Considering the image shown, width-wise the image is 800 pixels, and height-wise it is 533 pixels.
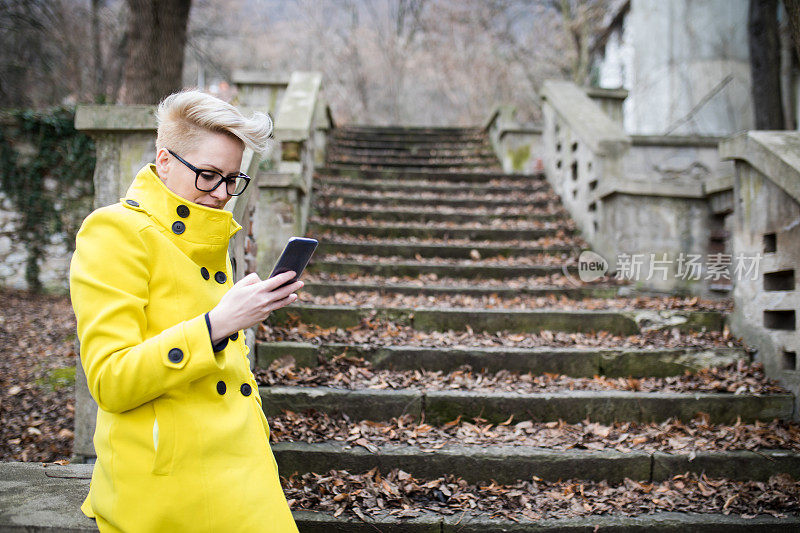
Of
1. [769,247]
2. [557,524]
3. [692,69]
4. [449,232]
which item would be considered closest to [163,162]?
[557,524]

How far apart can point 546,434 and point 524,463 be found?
1.20ft

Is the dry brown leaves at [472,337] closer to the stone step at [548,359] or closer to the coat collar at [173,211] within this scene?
the stone step at [548,359]

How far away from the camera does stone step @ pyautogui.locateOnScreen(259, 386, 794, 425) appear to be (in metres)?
3.36

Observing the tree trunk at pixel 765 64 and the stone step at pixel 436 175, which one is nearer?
the stone step at pixel 436 175

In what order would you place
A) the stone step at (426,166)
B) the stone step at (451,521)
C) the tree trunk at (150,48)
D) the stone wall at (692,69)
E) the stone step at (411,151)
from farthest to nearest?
the stone wall at (692,69) < the stone step at (411,151) < the stone step at (426,166) < the tree trunk at (150,48) < the stone step at (451,521)

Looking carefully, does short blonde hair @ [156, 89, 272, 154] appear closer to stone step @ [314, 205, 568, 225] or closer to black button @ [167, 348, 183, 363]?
black button @ [167, 348, 183, 363]

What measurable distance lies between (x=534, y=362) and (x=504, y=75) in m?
14.1

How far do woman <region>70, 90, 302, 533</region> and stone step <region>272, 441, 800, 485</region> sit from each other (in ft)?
4.67

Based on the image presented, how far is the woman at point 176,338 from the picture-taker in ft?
4.35

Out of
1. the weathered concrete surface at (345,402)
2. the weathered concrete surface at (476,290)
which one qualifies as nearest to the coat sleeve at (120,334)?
the weathered concrete surface at (345,402)

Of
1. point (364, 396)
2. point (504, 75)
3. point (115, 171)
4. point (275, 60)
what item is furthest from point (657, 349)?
point (275, 60)

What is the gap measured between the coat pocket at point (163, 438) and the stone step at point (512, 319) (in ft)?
9.69

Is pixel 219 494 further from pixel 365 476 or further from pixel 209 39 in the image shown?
pixel 209 39

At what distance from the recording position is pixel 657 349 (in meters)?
4.03
